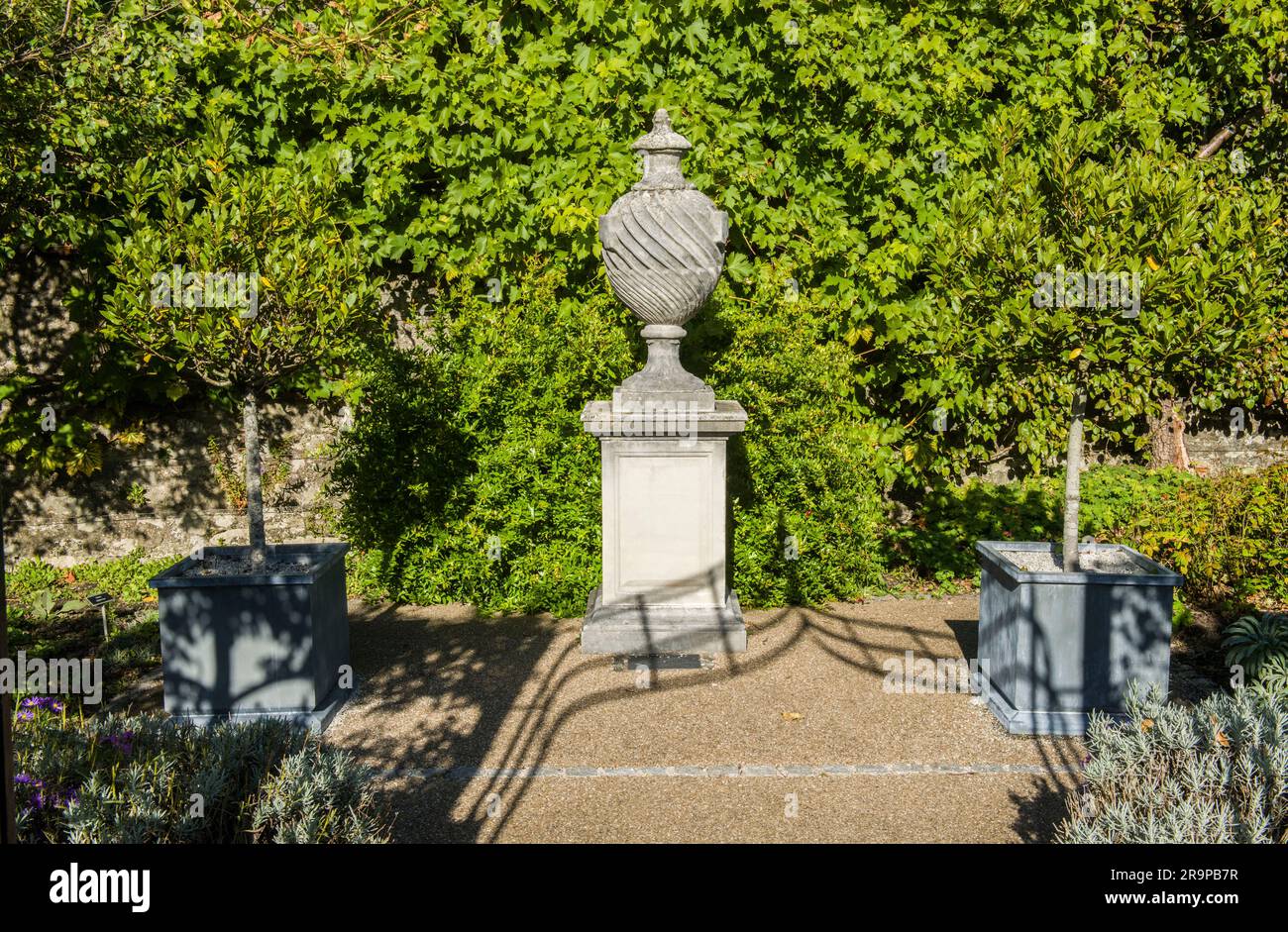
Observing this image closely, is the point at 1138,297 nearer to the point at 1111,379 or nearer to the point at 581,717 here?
the point at 1111,379

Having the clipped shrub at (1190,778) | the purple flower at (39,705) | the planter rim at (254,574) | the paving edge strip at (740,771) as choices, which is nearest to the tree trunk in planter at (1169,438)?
the clipped shrub at (1190,778)

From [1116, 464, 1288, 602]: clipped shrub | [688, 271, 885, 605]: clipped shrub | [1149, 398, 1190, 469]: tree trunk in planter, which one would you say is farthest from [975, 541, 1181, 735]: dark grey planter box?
[1149, 398, 1190, 469]: tree trunk in planter

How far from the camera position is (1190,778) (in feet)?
13.5

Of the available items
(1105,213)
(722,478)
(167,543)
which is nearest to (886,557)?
(722,478)

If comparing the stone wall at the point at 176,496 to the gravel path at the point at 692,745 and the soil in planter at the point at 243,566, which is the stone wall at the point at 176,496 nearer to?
the gravel path at the point at 692,745

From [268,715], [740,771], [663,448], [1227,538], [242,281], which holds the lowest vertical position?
[740,771]

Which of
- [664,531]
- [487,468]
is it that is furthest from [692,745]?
[487,468]

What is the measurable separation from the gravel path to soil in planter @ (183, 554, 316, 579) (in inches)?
32.7

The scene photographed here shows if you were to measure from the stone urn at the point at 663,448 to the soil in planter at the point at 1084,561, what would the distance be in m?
1.76

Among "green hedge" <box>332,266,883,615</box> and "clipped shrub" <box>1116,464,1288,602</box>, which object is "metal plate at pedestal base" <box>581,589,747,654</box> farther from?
"clipped shrub" <box>1116,464,1288,602</box>

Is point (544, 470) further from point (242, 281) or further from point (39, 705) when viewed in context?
point (39, 705)

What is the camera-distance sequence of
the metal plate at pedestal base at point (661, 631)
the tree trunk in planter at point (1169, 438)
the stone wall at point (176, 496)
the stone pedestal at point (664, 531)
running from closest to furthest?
the stone pedestal at point (664, 531), the metal plate at pedestal base at point (661, 631), the stone wall at point (176, 496), the tree trunk in planter at point (1169, 438)

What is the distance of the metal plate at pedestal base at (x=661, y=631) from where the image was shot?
6727 millimetres

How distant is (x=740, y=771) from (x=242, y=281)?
3549 millimetres
